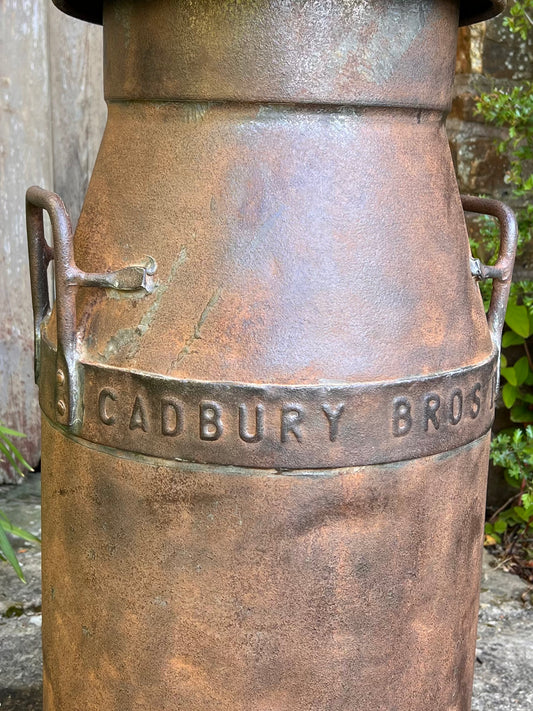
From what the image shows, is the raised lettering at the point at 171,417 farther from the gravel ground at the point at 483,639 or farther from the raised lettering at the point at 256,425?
the gravel ground at the point at 483,639

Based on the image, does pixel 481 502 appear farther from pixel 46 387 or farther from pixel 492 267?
pixel 46 387

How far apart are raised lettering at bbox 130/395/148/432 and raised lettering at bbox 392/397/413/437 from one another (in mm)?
309

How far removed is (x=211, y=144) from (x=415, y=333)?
1.16 ft

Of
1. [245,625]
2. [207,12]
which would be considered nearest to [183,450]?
[245,625]

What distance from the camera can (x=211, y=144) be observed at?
1127 millimetres

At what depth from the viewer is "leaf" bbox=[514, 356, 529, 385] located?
2311mm

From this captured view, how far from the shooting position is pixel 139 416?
1.11m

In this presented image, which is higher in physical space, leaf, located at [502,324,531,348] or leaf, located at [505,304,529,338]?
leaf, located at [505,304,529,338]

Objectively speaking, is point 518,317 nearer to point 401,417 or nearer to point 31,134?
point 401,417

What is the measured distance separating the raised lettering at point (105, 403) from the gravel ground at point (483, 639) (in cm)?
87

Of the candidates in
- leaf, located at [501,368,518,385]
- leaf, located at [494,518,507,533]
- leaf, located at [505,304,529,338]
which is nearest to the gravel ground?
leaf, located at [494,518,507,533]

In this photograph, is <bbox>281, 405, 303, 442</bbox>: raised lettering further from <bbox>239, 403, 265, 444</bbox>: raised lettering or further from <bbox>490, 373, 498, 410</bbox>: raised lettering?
<bbox>490, 373, 498, 410</bbox>: raised lettering

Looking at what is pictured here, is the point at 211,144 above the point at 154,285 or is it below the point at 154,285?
above

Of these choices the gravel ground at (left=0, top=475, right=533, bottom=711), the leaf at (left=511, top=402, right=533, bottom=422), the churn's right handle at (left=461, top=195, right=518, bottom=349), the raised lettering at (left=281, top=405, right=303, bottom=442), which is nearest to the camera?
the raised lettering at (left=281, top=405, right=303, bottom=442)
